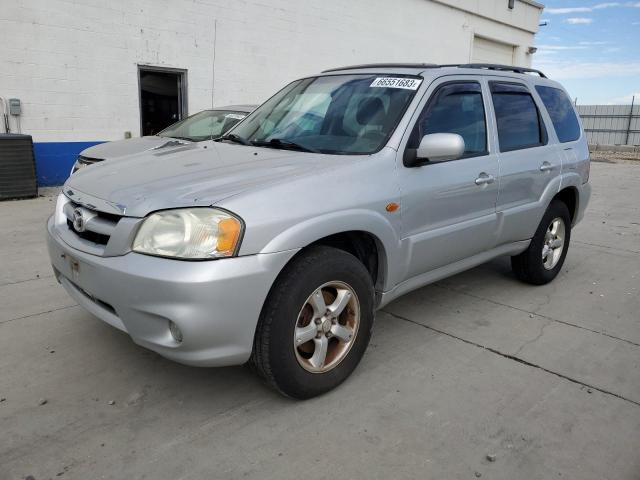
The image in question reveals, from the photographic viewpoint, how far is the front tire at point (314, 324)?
257 centimetres

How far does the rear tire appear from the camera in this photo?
464 cm

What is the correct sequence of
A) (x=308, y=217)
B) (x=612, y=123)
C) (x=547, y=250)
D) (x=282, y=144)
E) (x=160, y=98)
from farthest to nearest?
(x=612, y=123), (x=160, y=98), (x=547, y=250), (x=282, y=144), (x=308, y=217)

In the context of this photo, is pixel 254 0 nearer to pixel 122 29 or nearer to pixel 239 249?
pixel 122 29

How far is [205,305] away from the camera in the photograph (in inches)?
92.0

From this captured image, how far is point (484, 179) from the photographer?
3.73 m

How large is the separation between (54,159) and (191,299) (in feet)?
26.7

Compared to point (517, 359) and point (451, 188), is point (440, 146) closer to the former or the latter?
point (451, 188)

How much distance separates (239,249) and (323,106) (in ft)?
5.35

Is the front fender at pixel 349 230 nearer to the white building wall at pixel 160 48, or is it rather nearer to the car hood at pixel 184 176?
the car hood at pixel 184 176

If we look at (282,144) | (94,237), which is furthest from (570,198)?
(94,237)

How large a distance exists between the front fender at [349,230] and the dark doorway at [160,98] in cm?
847

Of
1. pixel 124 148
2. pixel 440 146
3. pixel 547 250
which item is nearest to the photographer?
pixel 440 146

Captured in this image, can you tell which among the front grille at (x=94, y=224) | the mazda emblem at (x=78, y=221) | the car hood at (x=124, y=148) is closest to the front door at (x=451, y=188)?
the front grille at (x=94, y=224)

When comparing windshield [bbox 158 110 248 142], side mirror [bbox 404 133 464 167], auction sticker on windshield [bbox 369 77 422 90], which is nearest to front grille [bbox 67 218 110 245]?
side mirror [bbox 404 133 464 167]
